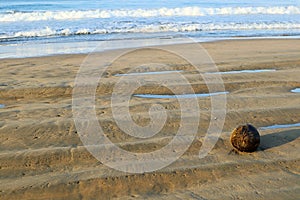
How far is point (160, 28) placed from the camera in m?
22.9

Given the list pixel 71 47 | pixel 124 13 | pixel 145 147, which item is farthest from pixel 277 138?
pixel 124 13

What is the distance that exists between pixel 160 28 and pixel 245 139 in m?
18.5

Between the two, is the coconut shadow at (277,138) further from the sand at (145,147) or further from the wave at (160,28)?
the wave at (160,28)

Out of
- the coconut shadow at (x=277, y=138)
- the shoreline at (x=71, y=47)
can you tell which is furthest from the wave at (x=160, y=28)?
the coconut shadow at (x=277, y=138)

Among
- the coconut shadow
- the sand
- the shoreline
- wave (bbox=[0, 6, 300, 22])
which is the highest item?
wave (bbox=[0, 6, 300, 22])

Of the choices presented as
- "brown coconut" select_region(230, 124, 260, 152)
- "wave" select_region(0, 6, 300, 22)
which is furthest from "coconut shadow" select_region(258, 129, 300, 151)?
"wave" select_region(0, 6, 300, 22)

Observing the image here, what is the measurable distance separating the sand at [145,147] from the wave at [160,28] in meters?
11.0

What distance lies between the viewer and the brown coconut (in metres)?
5.01

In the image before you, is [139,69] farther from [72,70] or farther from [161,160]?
[161,160]

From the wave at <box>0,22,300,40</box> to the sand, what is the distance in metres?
11.0

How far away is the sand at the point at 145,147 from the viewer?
13.6ft

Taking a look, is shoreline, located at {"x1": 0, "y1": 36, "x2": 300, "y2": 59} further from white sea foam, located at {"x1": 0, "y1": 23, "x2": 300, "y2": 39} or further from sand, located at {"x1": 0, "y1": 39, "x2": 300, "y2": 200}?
sand, located at {"x1": 0, "y1": 39, "x2": 300, "y2": 200}

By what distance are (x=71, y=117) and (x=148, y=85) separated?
2554 mm

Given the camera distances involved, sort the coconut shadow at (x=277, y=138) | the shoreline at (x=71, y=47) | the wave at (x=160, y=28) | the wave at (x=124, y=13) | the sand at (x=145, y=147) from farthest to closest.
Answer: the wave at (x=124, y=13) < the wave at (x=160, y=28) < the shoreline at (x=71, y=47) < the coconut shadow at (x=277, y=138) < the sand at (x=145, y=147)
